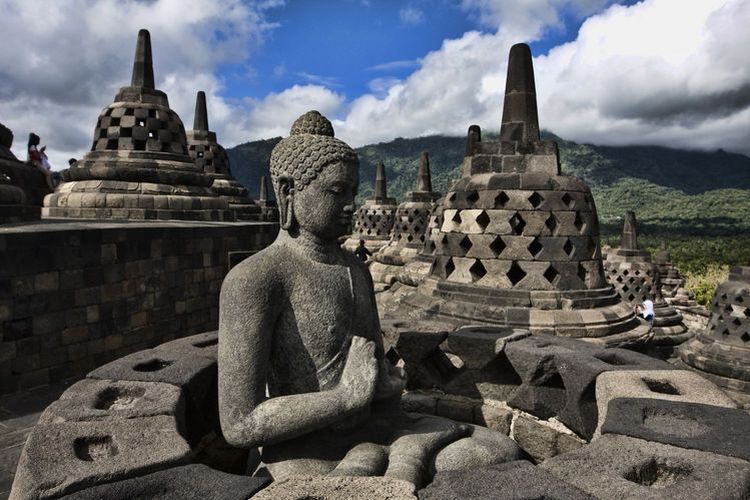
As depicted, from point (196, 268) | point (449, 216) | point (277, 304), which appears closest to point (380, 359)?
point (277, 304)

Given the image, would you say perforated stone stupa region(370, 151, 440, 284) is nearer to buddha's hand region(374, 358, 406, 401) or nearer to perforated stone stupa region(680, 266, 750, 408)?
perforated stone stupa region(680, 266, 750, 408)

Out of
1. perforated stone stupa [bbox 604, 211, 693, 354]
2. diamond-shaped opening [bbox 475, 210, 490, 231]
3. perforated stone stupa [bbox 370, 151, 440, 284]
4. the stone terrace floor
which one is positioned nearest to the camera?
the stone terrace floor

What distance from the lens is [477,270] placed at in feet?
16.9

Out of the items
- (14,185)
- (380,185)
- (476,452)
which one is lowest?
(476,452)

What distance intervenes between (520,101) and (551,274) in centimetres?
183

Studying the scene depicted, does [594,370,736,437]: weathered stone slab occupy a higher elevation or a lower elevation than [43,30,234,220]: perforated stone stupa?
lower

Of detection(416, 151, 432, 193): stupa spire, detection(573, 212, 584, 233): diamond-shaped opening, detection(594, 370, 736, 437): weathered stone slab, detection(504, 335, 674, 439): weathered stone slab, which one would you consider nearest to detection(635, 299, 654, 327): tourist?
detection(416, 151, 432, 193): stupa spire

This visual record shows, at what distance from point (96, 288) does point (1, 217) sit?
151 cm

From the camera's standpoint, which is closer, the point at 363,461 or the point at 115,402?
the point at 363,461

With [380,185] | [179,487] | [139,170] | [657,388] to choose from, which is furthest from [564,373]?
[380,185]

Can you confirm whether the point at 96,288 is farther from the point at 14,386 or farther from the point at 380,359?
the point at 380,359

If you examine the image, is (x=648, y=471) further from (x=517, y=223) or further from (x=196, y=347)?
(x=517, y=223)

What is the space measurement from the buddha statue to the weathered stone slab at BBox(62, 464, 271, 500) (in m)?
0.34

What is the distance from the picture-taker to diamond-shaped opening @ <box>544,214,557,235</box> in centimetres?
491
